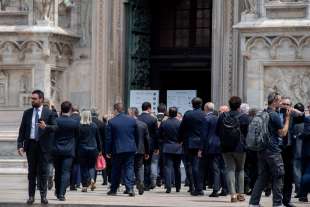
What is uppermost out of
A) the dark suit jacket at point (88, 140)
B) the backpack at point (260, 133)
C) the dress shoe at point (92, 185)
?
the backpack at point (260, 133)

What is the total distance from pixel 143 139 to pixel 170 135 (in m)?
0.98

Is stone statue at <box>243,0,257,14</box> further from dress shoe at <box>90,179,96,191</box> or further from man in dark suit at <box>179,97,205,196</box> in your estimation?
dress shoe at <box>90,179,96,191</box>

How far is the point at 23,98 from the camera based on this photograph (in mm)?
28297

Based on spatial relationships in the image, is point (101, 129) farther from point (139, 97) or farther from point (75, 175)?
point (139, 97)

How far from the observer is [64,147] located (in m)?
20.7

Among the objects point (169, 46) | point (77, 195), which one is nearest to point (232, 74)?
point (169, 46)

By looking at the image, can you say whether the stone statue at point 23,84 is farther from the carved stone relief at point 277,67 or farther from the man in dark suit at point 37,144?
the man in dark suit at point 37,144

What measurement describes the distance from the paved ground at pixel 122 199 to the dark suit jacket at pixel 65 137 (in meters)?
0.95

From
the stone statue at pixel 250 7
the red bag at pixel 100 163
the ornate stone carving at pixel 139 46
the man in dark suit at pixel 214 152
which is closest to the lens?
the man in dark suit at pixel 214 152

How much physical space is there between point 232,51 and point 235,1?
1.31 metres

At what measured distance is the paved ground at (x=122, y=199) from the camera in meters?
19.6

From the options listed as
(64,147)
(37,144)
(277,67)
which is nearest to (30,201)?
(37,144)

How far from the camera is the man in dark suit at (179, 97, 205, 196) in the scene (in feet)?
72.8

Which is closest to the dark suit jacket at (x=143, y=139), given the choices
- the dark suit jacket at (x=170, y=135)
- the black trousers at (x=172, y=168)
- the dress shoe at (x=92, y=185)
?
the dark suit jacket at (x=170, y=135)
